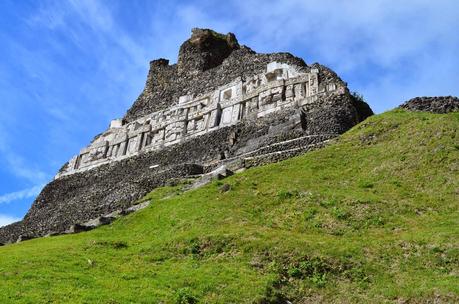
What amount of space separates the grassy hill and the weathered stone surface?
254cm

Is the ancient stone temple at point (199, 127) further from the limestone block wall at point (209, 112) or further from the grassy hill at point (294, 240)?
the grassy hill at point (294, 240)

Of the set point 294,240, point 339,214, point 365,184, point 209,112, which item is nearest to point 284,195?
point 365,184

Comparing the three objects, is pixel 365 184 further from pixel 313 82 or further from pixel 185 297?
pixel 313 82

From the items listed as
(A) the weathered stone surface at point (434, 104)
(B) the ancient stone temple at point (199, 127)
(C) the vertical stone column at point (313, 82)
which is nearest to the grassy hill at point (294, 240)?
(A) the weathered stone surface at point (434, 104)

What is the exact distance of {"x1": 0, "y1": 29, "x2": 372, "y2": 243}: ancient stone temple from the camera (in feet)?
109

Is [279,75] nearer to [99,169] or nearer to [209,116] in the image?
[209,116]

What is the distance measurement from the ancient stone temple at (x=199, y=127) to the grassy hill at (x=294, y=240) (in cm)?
532

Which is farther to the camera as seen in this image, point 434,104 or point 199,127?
point 199,127

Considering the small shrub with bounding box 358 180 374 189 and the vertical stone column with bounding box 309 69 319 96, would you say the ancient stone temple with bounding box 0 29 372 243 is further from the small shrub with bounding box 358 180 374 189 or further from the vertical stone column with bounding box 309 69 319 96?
the small shrub with bounding box 358 180 374 189

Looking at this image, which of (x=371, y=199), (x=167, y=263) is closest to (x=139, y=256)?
(x=167, y=263)

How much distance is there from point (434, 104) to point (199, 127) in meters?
17.3

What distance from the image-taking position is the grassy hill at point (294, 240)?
1491cm

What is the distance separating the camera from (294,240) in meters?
17.9

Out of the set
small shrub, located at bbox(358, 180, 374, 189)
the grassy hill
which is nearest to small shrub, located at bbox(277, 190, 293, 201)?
the grassy hill
